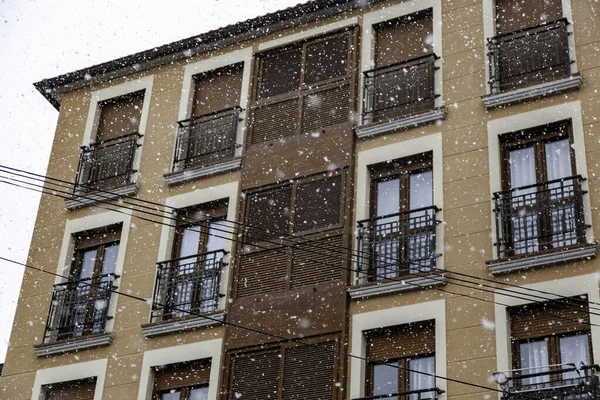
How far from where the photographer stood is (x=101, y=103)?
23.4 metres

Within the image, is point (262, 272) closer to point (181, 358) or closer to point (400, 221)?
point (181, 358)

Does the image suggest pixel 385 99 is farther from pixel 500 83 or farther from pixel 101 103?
pixel 101 103

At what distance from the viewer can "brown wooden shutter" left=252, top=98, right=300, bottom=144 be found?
67.2 feet

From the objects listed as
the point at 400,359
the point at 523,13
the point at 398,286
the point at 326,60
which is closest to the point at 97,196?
the point at 326,60

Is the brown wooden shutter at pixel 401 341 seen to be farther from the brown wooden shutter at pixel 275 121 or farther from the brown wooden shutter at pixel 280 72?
the brown wooden shutter at pixel 280 72

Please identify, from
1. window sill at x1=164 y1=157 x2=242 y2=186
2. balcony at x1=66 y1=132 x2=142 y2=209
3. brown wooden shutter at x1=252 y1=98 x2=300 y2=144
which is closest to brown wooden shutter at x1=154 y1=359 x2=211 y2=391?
window sill at x1=164 y1=157 x2=242 y2=186

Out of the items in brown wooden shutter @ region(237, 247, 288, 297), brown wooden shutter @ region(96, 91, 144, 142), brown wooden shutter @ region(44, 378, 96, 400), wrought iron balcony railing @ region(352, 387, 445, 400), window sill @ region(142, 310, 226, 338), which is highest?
brown wooden shutter @ region(96, 91, 144, 142)

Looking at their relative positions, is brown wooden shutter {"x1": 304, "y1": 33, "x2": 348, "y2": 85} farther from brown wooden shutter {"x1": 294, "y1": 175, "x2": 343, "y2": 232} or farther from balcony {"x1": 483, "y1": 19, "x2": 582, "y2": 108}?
balcony {"x1": 483, "y1": 19, "x2": 582, "y2": 108}

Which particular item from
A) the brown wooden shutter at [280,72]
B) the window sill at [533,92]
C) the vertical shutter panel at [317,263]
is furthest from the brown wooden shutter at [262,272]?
the window sill at [533,92]

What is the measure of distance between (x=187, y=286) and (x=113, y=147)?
403 centimetres

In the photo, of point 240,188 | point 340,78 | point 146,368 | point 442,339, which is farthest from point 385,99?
point 146,368

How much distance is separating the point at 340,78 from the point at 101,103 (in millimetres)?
5696

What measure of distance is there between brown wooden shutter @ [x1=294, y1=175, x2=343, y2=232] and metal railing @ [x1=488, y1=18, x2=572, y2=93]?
319cm

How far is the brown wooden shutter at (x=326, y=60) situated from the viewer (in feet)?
68.2
